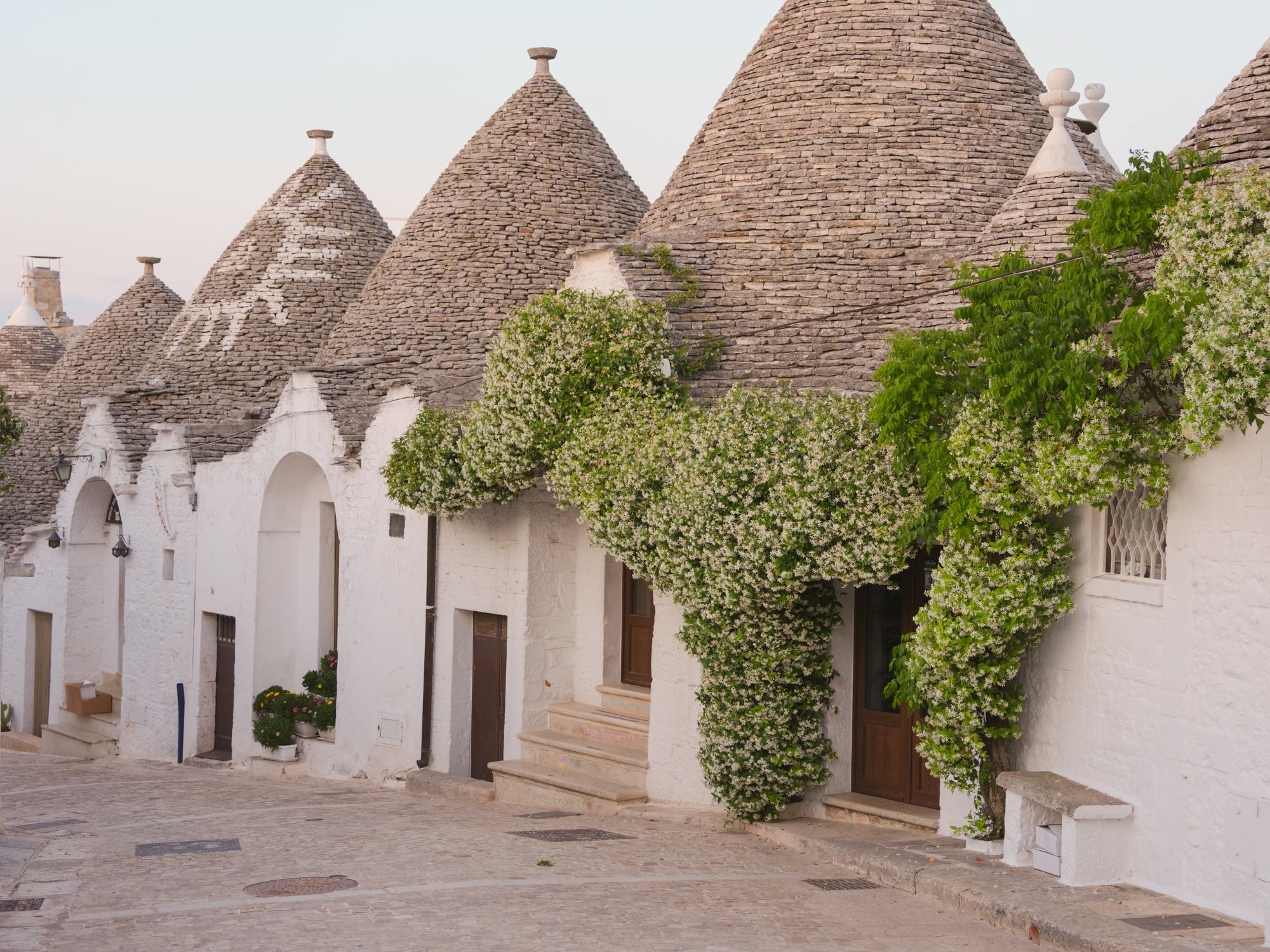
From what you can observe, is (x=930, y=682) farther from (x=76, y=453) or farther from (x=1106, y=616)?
(x=76, y=453)

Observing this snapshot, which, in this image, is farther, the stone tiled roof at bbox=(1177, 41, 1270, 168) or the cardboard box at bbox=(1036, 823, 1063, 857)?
the cardboard box at bbox=(1036, 823, 1063, 857)

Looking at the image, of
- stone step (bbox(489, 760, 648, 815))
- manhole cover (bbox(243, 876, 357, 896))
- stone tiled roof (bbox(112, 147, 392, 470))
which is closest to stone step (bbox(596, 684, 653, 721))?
stone step (bbox(489, 760, 648, 815))

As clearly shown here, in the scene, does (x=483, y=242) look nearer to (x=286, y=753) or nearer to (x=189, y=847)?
(x=286, y=753)

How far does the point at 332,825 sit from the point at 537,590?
11.1ft

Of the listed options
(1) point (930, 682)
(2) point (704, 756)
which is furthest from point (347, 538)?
(1) point (930, 682)

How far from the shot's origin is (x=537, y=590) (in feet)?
50.5

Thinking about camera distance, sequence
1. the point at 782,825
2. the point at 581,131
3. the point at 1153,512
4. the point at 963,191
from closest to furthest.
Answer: the point at 1153,512, the point at 782,825, the point at 963,191, the point at 581,131

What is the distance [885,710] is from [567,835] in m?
2.80

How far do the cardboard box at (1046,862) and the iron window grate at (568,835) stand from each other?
3550 mm

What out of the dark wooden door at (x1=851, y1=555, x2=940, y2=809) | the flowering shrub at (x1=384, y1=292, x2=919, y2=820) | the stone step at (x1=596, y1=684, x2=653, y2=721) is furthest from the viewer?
the stone step at (x1=596, y1=684, x2=653, y2=721)

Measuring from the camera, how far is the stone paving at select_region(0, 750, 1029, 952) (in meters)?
8.45

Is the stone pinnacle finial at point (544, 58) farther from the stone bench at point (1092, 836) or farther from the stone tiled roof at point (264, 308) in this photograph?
the stone bench at point (1092, 836)

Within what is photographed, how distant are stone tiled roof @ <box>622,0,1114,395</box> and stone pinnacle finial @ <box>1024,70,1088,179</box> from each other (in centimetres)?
171

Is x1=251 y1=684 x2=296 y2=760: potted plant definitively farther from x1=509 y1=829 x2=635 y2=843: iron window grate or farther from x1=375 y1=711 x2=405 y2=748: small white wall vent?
x1=509 y1=829 x2=635 y2=843: iron window grate
